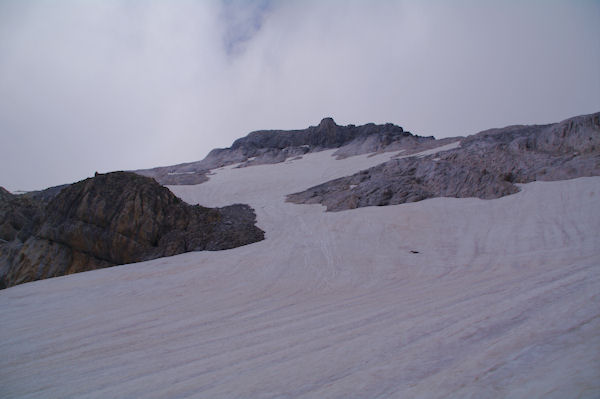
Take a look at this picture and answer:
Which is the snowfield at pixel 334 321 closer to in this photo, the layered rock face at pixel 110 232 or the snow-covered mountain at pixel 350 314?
the snow-covered mountain at pixel 350 314

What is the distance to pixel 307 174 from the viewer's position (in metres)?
34.4

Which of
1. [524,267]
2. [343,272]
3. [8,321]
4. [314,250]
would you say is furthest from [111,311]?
[524,267]

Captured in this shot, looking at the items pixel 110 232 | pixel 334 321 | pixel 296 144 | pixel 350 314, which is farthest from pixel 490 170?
pixel 296 144

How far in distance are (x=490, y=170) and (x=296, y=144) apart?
39318mm

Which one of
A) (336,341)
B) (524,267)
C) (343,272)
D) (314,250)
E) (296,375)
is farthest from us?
(314,250)

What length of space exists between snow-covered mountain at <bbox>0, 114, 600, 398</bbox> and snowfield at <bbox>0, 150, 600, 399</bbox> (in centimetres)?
3

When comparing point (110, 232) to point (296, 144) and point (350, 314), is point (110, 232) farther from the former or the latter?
point (296, 144)

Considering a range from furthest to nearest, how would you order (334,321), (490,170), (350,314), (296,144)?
1. (296,144)
2. (490,170)
3. (350,314)
4. (334,321)

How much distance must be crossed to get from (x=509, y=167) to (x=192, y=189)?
2534 cm

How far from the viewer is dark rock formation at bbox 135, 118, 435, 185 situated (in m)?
44.5

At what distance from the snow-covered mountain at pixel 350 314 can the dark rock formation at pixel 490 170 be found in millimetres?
1254

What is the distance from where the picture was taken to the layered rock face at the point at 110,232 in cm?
1246

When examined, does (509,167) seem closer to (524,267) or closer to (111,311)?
(524,267)

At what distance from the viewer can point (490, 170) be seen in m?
18.7
